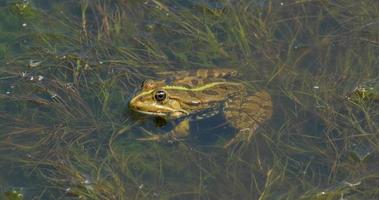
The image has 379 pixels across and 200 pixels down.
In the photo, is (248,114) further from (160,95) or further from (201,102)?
(160,95)

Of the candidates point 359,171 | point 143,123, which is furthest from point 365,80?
point 143,123

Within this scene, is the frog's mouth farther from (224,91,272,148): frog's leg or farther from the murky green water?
(224,91,272,148): frog's leg

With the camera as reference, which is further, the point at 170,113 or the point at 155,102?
the point at 170,113

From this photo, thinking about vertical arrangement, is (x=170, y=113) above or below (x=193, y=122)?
above

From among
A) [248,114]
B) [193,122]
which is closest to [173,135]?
[193,122]

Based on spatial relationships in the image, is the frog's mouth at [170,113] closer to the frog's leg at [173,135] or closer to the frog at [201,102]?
the frog at [201,102]

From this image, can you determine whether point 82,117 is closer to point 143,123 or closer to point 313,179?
point 143,123

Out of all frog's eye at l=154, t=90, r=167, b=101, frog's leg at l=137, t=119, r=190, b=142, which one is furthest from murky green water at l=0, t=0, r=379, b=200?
frog's eye at l=154, t=90, r=167, b=101

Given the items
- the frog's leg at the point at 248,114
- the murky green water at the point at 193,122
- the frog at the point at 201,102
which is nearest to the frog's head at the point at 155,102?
the frog at the point at 201,102
